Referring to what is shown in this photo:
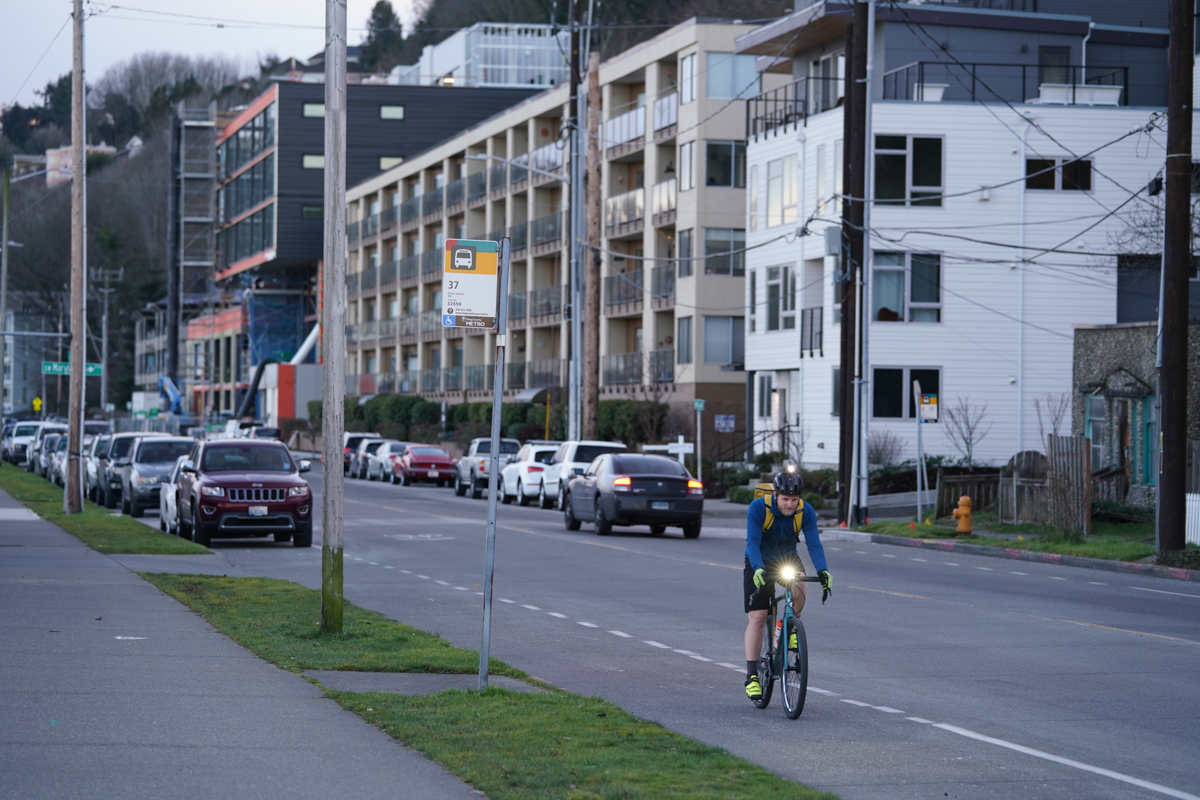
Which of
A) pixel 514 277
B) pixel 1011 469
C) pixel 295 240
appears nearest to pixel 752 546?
pixel 1011 469

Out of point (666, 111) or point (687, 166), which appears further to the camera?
point (666, 111)

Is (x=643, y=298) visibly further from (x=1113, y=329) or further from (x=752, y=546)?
(x=752, y=546)

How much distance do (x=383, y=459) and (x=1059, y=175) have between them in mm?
28231

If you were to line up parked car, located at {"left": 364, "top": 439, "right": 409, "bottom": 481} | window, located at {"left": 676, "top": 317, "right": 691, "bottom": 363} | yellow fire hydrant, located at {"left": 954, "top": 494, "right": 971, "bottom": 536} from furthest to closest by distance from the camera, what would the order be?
parked car, located at {"left": 364, "top": 439, "right": 409, "bottom": 481}, window, located at {"left": 676, "top": 317, "right": 691, "bottom": 363}, yellow fire hydrant, located at {"left": 954, "top": 494, "right": 971, "bottom": 536}

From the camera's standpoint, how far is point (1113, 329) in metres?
33.0

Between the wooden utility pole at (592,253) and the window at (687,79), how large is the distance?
10426 millimetres

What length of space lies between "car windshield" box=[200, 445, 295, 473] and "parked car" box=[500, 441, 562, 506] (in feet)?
48.9

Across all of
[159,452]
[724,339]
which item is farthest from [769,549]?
[724,339]

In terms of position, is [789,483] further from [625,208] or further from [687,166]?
[625,208]

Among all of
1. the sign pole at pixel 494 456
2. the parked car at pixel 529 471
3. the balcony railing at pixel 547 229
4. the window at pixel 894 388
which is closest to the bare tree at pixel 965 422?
the window at pixel 894 388

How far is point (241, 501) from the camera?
25.3 metres

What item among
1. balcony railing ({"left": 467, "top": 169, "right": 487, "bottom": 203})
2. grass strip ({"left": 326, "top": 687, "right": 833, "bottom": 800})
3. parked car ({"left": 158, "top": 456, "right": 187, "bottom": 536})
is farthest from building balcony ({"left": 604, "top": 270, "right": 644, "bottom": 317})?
grass strip ({"left": 326, "top": 687, "right": 833, "bottom": 800})

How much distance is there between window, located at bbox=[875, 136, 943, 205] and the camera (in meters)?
41.5

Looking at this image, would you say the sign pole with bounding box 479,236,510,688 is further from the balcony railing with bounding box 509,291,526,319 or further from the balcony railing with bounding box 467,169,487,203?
the balcony railing with bounding box 467,169,487,203
